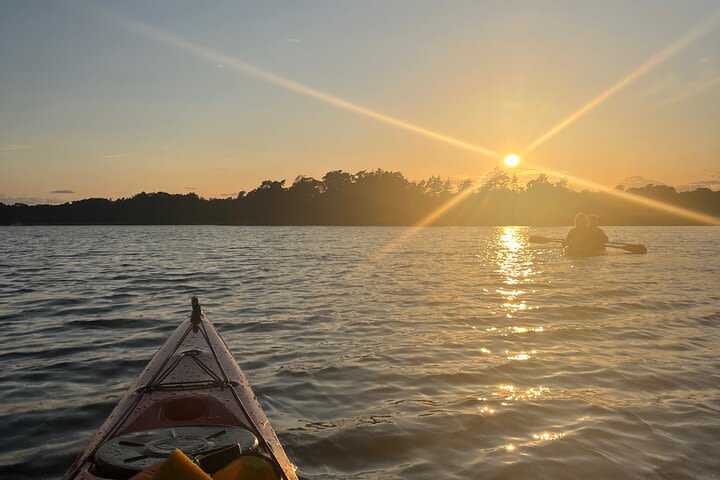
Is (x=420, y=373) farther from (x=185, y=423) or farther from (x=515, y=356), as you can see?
(x=185, y=423)

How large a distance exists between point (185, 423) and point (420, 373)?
3879mm

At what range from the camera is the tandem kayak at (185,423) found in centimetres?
351

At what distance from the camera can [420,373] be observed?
7.33 meters

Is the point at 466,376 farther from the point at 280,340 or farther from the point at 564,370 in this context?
the point at 280,340

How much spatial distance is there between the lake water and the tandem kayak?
846 millimetres

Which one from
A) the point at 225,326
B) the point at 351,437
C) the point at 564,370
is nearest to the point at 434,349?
→ the point at 564,370

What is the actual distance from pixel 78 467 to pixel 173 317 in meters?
8.21

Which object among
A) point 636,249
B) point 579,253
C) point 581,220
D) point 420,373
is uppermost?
point 581,220

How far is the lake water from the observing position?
494 centimetres

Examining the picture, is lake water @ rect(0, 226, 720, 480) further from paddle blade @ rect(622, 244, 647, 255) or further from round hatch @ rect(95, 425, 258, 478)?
paddle blade @ rect(622, 244, 647, 255)

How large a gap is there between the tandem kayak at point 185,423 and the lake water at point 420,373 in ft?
2.78

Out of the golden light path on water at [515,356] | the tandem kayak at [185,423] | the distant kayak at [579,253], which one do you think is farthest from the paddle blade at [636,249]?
the tandem kayak at [185,423]

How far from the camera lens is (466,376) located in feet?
23.5

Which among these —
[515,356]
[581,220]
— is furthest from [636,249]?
[515,356]
